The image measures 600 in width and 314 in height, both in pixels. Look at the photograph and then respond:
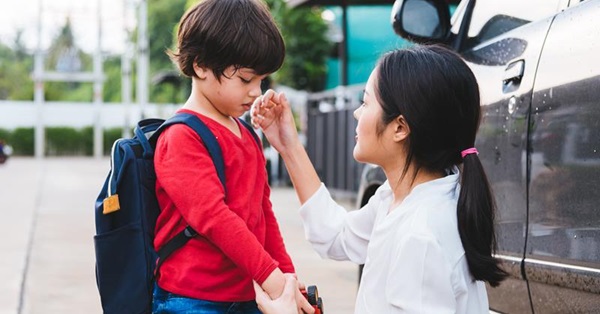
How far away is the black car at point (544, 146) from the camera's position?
2693mm

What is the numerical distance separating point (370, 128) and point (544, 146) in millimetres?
966

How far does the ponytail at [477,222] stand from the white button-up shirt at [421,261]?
21mm

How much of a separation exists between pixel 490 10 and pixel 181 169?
2.01 metres

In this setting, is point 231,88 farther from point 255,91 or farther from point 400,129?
point 400,129

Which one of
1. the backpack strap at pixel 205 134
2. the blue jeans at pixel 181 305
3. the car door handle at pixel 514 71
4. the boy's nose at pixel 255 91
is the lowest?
the blue jeans at pixel 181 305

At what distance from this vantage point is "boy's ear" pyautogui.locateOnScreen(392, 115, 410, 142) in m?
2.17

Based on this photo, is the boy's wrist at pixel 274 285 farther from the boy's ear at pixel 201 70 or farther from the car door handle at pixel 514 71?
the car door handle at pixel 514 71

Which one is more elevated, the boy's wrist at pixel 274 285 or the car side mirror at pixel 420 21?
the car side mirror at pixel 420 21

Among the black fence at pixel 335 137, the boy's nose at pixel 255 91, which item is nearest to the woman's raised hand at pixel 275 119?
the boy's nose at pixel 255 91

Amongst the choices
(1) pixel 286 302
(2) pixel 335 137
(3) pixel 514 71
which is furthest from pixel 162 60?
(1) pixel 286 302

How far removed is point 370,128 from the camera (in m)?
2.24

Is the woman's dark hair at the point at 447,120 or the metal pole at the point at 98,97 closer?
the woman's dark hair at the point at 447,120

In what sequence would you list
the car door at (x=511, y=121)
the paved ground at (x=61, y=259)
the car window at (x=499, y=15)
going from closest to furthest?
the car door at (x=511, y=121)
the car window at (x=499, y=15)
the paved ground at (x=61, y=259)

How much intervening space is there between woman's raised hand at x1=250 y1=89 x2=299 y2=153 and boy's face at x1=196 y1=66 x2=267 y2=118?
0.06 meters
